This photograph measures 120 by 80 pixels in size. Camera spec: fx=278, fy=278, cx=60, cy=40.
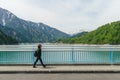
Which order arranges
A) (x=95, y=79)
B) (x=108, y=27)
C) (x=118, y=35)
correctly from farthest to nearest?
(x=108, y=27) < (x=118, y=35) < (x=95, y=79)

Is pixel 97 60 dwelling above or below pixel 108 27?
below

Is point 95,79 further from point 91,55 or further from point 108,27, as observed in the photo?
point 108,27

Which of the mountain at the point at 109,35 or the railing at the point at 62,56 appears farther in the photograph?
the mountain at the point at 109,35

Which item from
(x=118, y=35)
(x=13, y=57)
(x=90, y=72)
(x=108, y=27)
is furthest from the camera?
(x=108, y=27)

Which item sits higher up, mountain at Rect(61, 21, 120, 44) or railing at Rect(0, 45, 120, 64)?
mountain at Rect(61, 21, 120, 44)

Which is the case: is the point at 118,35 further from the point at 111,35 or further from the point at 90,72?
the point at 90,72

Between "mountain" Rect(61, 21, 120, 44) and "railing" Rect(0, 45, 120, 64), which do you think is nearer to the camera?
"railing" Rect(0, 45, 120, 64)

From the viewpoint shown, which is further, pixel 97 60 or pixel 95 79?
pixel 97 60

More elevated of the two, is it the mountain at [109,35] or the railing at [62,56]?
the mountain at [109,35]

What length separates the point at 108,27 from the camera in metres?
194

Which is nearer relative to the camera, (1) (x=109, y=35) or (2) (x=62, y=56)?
(2) (x=62, y=56)

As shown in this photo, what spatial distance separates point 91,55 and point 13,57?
239 inches

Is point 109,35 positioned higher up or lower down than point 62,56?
higher up

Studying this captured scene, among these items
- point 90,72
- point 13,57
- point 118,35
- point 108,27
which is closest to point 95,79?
point 90,72
